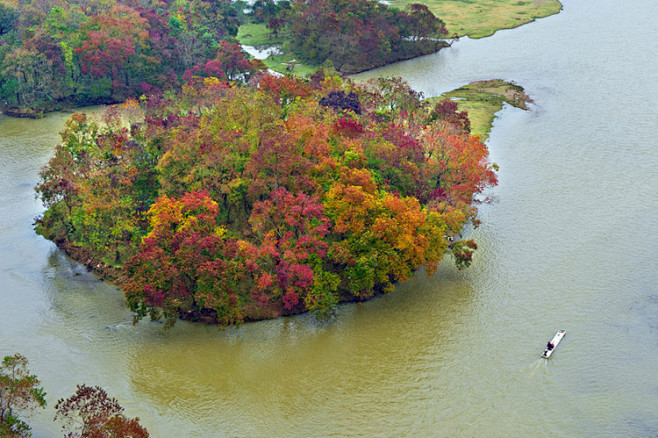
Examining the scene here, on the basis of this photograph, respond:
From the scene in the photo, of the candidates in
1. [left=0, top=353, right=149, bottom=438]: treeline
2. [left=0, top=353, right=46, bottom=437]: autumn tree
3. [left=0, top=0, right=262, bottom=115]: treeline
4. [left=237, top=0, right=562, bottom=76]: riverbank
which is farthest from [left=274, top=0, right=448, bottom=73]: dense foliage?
[left=0, top=353, right=46, bottom=437]: autumn tree

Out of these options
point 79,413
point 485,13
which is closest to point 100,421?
point 79,413

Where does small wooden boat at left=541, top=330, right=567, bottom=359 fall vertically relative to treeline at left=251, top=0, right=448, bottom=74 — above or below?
below

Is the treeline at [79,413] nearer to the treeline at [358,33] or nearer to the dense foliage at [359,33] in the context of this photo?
the dense foliage at [359,33]

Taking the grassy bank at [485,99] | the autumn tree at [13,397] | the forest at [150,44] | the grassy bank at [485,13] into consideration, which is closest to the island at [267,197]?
the grassy bank at [485,99]

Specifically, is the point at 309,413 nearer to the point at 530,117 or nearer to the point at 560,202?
the point at 560,202

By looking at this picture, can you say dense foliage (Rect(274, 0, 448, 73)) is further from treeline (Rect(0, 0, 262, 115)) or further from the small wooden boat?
the small wooden boat

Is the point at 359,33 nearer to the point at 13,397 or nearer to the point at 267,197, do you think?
the point at 267,197

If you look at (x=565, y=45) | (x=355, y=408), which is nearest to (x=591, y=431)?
(x=355, y=408)
